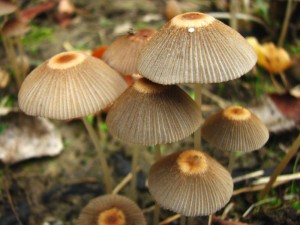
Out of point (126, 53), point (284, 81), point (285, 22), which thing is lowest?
point (284, 81)

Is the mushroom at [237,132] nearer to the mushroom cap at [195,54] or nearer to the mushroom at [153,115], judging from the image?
the mushroom at [153,115]

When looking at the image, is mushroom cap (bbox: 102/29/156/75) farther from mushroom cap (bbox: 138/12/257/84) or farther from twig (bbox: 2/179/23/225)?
twig (bbox: 2/179/23/225)

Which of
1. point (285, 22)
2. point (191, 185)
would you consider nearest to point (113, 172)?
point (191, 185)

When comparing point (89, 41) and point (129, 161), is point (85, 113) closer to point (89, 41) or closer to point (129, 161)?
point (129, 161)

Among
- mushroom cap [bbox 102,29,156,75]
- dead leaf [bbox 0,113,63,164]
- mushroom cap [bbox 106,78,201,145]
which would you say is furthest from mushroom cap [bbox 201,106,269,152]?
dead leaf [bbox 0,113,63,164]

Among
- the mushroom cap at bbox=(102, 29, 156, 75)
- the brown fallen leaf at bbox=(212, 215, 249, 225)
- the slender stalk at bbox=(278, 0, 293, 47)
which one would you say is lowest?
Result: the brown fallen leaf at bbox=(212, 215, 249, 225)

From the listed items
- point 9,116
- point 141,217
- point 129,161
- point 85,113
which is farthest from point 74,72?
point 9,116

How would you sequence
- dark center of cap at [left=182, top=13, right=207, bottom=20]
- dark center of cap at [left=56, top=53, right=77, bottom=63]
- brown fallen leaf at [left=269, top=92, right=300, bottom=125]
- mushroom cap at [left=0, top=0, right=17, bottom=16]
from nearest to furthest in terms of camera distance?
dark center of cap at [left=182, top=13, right=207, bottom=20] → dark center of cap at [left=56, top=53, right=77, bottom=63] → mushroom cap at [left=0, top=0, right=17, bottom=16] → brown fallen leaf at [left=269, top=92, right=300, bottom=125]

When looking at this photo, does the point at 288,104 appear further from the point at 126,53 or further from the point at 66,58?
the point at 66,58

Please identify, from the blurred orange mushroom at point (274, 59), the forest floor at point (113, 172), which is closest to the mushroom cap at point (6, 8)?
the forest floor at point (113, 172)
